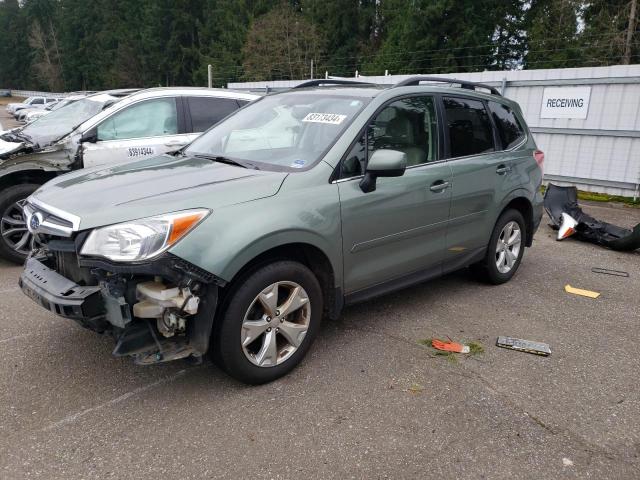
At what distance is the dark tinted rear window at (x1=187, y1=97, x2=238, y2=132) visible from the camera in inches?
254

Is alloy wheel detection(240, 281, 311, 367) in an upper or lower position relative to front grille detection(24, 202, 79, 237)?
lower

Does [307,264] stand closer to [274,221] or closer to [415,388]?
[274,221]

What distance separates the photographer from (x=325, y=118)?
3.66m

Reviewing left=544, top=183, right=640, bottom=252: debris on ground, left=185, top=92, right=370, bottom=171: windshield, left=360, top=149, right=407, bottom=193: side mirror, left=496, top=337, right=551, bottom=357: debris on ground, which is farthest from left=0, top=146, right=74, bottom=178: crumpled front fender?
left=544, top=183, right=640, bottom=252: debris on ground

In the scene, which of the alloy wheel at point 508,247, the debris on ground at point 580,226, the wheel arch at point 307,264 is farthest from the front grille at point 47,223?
the debris on ground at point 580,226

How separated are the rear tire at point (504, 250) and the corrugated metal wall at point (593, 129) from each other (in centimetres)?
537

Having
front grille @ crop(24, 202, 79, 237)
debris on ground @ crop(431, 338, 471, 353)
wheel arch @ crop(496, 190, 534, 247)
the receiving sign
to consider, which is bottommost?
debris on ground @ crop(431, 338, 471, 353)

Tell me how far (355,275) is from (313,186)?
725 millimetres

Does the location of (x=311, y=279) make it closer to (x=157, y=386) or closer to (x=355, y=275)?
(x=355, y=275)

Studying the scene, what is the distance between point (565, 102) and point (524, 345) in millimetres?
7602

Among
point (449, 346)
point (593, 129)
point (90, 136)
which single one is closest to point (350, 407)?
point (449, 346)

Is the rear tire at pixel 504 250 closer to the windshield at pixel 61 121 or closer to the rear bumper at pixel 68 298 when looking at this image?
the rear bumper at pixel 68 298

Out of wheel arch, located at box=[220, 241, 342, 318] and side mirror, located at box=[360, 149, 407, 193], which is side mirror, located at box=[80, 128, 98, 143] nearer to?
wheel arch, located at box=[220, 241, 342, 318]

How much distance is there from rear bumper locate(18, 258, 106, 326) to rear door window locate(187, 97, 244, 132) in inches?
154
